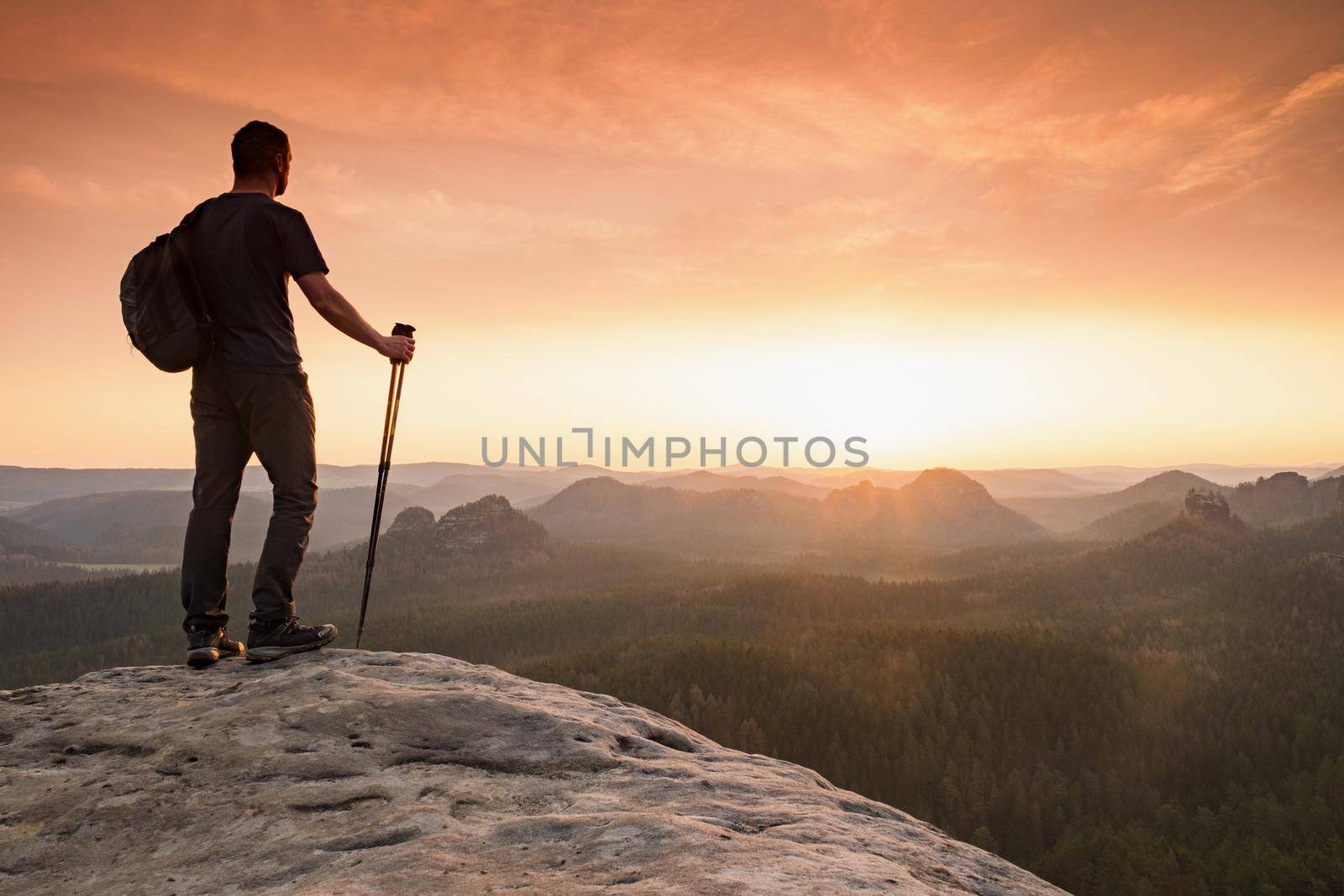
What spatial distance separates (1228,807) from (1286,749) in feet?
16.1

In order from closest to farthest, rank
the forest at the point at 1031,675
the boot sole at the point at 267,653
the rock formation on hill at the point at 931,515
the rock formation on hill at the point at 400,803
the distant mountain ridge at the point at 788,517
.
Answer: the rock formation on hill at the point at 400,803
the boot sole at the point at 267,653
the forest at the point at 1031,675
the rock formation on hill at the point at 931,515
the distant mountain ridge at the point at 788,517

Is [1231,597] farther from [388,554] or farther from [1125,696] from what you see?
[388,554]

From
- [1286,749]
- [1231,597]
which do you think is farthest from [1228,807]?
[1231,597]

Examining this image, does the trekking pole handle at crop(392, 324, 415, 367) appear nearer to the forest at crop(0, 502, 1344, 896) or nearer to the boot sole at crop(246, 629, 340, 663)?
the boot sole at crop(246, 629, 340, 663)

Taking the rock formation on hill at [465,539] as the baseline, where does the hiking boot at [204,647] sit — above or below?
above

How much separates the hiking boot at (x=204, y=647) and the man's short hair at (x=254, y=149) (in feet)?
13.0

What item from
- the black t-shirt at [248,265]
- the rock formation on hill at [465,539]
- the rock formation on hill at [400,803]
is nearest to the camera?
the rock formation on hill at [400,803]

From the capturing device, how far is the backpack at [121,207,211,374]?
18.6 ft

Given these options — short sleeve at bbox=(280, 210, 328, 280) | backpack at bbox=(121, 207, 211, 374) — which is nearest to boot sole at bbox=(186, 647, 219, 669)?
backpack at bbox=(121, 207, 211, 374)

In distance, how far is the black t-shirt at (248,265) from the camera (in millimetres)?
5883

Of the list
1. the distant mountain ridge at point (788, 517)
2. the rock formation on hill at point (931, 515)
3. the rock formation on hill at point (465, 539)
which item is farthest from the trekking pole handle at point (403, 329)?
the rock formation on hill at point (931, 515)

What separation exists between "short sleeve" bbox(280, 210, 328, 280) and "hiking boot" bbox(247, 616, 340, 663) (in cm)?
298

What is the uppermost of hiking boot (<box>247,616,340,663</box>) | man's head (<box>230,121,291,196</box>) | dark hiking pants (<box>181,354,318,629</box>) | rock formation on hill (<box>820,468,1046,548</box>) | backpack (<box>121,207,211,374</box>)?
man's head (<box>230,121,291,196</box>)

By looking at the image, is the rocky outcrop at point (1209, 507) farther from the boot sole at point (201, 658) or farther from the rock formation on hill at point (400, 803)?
the boot sole at point (201, 658)
